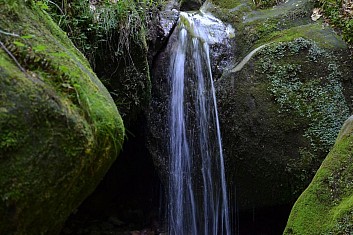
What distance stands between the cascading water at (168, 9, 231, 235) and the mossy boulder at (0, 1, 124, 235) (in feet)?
9.88

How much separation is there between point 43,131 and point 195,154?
366 cm

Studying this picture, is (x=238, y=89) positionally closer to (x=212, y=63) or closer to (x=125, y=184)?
(x=212, y=63)

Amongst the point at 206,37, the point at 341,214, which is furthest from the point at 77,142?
the point at 206,37

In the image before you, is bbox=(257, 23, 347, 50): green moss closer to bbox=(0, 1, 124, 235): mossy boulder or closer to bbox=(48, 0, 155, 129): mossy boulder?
bbox=(48, 0, 155, 129): mossy boulder

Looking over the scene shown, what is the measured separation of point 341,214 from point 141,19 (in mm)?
3503

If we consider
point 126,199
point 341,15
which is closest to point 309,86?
point 341,15

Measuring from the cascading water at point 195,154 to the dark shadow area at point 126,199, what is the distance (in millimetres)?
698

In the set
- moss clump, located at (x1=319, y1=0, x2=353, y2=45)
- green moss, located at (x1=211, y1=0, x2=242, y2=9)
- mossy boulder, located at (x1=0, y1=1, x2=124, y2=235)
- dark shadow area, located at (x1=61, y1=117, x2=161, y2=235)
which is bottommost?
dark shadow area, located at (x1=61, y1=117, x2=161, y2=235)

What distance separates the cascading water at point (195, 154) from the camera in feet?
17.2

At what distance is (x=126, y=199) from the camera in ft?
21.5

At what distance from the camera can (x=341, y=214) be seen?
7.80ft

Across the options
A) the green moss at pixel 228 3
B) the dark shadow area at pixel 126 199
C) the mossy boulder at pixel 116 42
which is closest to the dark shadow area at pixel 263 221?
the dark shadow area at pixel 126 199

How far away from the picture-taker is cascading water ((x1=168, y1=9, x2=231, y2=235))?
5246mm

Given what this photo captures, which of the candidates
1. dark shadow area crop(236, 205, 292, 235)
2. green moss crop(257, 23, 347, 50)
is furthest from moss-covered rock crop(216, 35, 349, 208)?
dark shadow area crop(236, 205, 292, 235)
